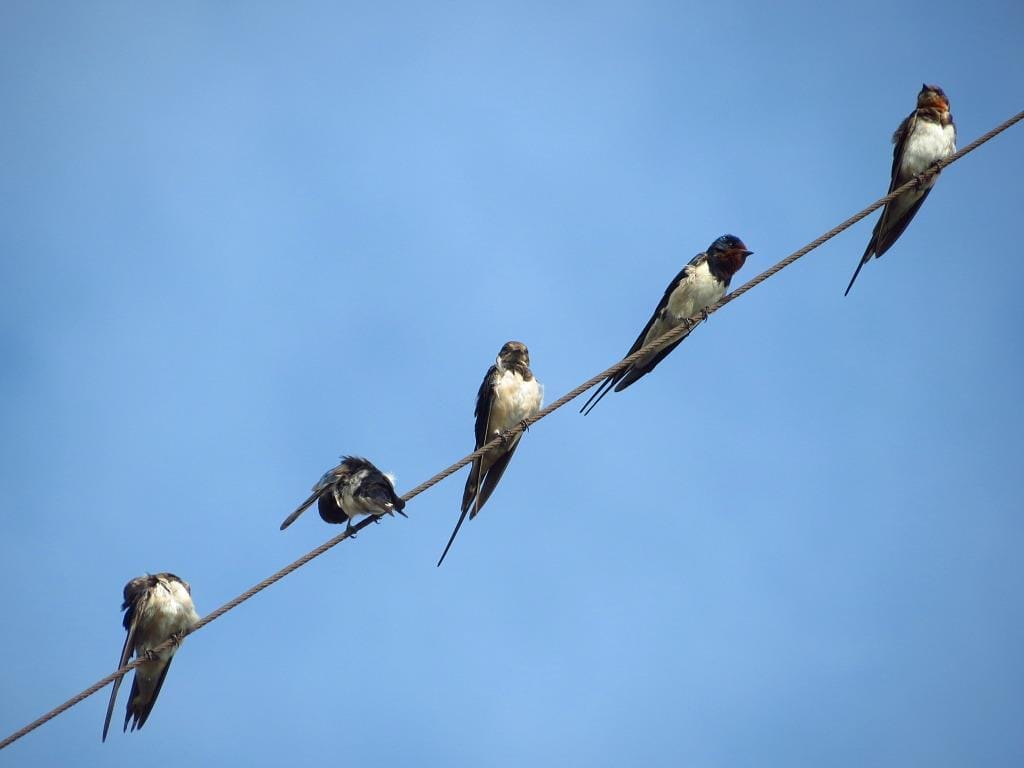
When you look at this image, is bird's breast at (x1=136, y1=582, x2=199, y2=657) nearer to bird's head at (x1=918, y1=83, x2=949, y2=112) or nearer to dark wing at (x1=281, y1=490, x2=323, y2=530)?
dark wing at (x1=281, y1=490, x2=323, y2=530)

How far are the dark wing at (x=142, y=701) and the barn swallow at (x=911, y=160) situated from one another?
543cm

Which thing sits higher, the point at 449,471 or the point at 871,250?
the point at 871,250

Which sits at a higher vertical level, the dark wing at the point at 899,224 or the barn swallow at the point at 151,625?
Answer: the barn swallow at the point at 151,625

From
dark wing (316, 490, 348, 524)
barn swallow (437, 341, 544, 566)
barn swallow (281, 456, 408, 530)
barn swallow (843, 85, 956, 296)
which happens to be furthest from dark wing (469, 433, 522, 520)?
barn swallow (843, 85, 956, 296)

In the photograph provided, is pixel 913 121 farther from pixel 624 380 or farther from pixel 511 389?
pixel 511 389

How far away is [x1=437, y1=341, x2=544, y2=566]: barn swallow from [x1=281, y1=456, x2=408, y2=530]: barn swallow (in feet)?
1.68

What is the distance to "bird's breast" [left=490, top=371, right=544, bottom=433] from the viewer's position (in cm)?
727

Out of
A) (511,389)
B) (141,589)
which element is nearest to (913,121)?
(511,389)

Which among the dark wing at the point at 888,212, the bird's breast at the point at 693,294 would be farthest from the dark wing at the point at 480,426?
the dark wing at the point at 888,212

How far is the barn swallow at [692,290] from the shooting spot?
755 centimetres

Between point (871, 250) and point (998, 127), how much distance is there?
197 centimetres

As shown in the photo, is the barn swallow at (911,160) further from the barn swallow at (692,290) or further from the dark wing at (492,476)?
the dark wing at (492,476)

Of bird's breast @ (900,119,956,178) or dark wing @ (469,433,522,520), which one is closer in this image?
dark wing @ (469,433,522,520)

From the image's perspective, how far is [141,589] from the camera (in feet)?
24.3
